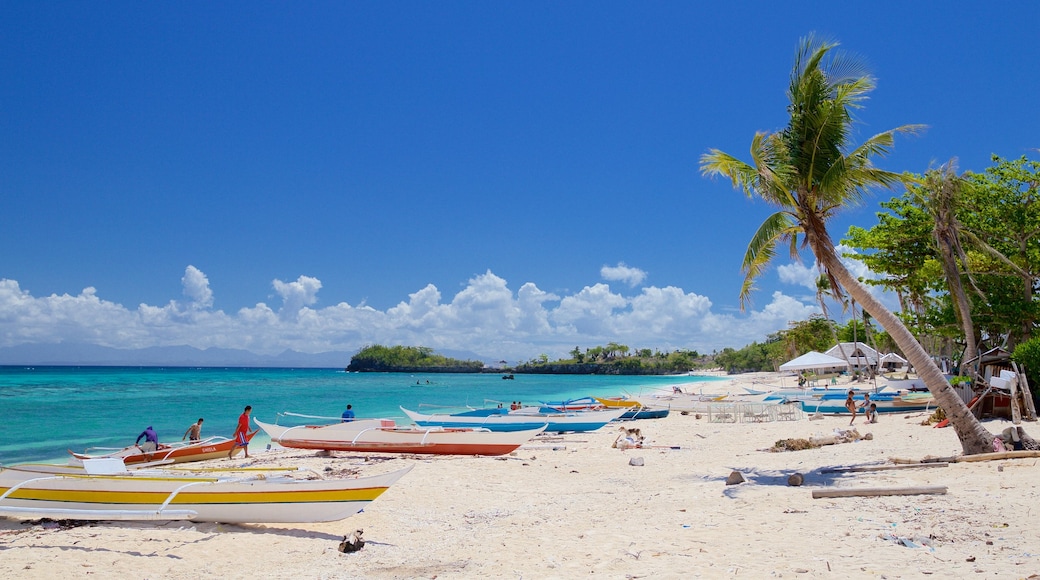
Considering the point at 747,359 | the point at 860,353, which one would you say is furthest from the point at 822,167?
the point at 747,359

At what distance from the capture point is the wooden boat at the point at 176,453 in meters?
13.7

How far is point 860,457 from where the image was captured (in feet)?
36.3

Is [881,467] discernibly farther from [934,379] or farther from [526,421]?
[526,421]

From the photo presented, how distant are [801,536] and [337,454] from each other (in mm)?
11826

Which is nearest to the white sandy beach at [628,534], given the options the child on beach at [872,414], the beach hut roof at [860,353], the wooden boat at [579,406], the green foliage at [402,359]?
the child on beach at [872,414]

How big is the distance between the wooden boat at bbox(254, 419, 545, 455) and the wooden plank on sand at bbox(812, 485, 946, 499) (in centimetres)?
794

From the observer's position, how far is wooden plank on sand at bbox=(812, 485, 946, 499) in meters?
7.31

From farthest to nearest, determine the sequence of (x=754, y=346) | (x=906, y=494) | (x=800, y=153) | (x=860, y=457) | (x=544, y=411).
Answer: (x=754, y=346) < (x=544, y=411) < (x=860, y=457) < (x=800, y=153) < (x=906, y=494)

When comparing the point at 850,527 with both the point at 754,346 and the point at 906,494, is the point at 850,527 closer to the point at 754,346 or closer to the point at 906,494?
the point at 906,494

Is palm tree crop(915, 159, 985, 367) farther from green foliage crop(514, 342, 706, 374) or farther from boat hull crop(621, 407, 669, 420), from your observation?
green foliage crop(514, 342, 706, 374)

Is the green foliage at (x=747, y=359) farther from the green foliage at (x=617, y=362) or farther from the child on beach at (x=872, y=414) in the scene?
the child on beach at (x=872, y=414)

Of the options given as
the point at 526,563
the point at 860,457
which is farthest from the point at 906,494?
the point at 526,563

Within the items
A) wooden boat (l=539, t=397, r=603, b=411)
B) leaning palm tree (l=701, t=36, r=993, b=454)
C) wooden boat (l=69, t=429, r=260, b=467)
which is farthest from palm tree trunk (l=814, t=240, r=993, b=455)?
wooden boat (l=539, t=397, r=603, b=411)

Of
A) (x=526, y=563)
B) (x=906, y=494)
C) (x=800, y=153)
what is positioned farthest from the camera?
(x=800, y=153)
